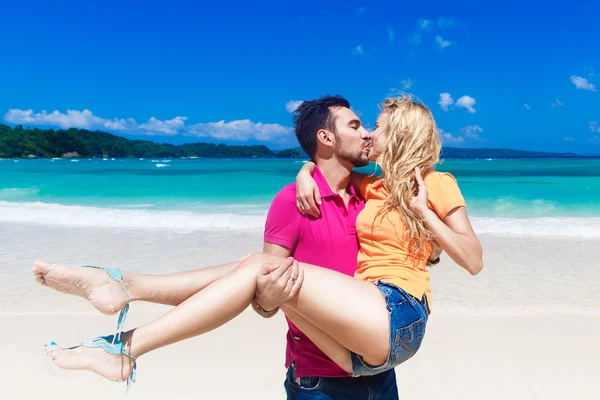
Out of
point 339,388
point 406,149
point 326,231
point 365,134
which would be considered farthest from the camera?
point 365,134

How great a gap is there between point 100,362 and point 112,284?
33 cm

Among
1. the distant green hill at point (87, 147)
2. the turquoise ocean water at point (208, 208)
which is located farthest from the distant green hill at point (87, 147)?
the turquoise ocean water at point (208, 208)

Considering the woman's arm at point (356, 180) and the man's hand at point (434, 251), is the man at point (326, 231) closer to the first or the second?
the woman's arm at point (356, 180)

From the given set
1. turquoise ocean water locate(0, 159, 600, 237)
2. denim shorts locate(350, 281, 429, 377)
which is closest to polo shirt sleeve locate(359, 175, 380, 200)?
denim shorts locate(350, 281, 429, 377)

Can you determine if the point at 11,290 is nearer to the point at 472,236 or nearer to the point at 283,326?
the point at 283,326

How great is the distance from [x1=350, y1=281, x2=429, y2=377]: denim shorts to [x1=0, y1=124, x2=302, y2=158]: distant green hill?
10874 centimetres

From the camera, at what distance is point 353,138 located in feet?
9.18

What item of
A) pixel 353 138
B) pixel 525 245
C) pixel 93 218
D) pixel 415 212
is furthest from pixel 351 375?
pixel 93 218

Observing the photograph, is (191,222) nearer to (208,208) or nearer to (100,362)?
(208,208)

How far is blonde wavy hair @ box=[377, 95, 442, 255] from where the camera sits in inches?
103

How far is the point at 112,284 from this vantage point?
92.1 inches

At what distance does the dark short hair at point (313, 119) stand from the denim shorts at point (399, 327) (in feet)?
2.93

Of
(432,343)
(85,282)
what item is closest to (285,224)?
→ (85,282)

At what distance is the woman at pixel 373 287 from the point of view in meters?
2.15
